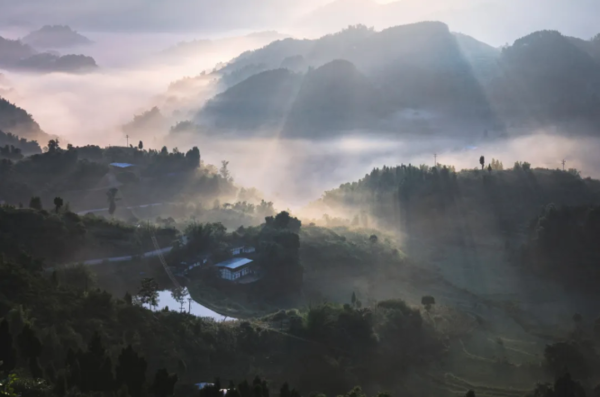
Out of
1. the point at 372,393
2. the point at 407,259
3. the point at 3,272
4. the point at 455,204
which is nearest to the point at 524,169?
the point at 455,204

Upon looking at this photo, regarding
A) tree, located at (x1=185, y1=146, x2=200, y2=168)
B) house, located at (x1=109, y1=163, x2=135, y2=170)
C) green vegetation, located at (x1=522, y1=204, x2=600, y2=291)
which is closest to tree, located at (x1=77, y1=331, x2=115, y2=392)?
green vegetation, located at (x1=522, y1=204, x2=600, y2=291)

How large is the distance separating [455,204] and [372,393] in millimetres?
66511

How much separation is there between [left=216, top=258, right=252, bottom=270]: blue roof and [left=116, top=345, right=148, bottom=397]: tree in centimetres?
3792

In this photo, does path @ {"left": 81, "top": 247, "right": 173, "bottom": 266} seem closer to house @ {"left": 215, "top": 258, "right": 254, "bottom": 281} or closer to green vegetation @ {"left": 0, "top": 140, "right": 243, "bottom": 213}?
house @ {"left": 215, "top": 258, "right": 254, "bottom": 281}

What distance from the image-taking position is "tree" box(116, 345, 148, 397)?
34844mm

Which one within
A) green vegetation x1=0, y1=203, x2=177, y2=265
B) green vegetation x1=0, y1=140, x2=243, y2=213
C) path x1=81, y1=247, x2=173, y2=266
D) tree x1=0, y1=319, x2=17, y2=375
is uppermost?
green vegetation x1=0, y1=140, x2=243, y2=213

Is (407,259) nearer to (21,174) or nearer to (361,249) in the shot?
(361,249)

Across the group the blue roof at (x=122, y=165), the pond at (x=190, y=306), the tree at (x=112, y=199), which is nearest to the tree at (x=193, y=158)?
the blue roof at (x=122, y=165)

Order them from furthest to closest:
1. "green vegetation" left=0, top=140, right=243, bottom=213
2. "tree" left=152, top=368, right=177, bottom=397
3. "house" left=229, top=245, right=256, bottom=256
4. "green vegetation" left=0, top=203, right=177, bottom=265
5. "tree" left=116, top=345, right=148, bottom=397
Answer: "green vegetation" left=0, top=140, right=243, bottom=213
"house" left=229, top=245, right=256, bottom=256
"green vegetation" left=0, top=203, right=177, bottom=265
"tree" left=116, top=345, right=148, bottom=397
"tree" left=152, top=368, right=177, bottom=397

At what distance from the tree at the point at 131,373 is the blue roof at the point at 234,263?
3792 centimetres

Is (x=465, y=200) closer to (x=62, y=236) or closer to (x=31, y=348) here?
(x=62, y=236)

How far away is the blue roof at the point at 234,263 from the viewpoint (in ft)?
242

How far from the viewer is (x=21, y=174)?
3937 inches

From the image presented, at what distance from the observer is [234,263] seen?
74.9 metres
